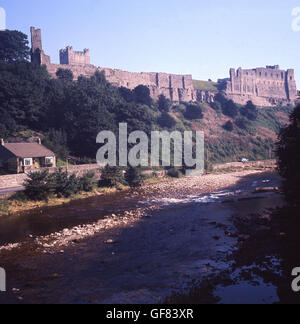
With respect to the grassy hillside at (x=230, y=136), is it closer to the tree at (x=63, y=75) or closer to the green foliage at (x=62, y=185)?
the tree at (x=63, y=75)

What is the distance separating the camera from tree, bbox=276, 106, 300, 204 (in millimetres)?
16234

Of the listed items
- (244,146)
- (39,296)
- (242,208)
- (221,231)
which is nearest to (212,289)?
(39,296)

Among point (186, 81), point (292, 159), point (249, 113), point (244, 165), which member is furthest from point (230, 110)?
point (292, 159)

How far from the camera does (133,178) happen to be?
35.5 meters

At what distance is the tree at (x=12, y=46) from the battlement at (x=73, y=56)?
58.6 ft

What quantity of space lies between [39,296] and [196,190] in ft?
77.2

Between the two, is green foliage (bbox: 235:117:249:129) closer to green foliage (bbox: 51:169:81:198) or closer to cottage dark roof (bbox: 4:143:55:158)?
cottage dark roof (bbox: 4:143:55:158)

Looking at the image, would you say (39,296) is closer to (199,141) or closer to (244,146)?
(199,141)

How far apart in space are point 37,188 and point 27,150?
1086cm

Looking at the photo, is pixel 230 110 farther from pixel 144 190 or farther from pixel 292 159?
pixel 292 159

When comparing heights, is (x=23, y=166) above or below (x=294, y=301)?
above

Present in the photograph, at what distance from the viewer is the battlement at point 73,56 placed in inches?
3184

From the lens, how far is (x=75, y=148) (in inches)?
1711

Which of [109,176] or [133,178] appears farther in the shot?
[133,178]
